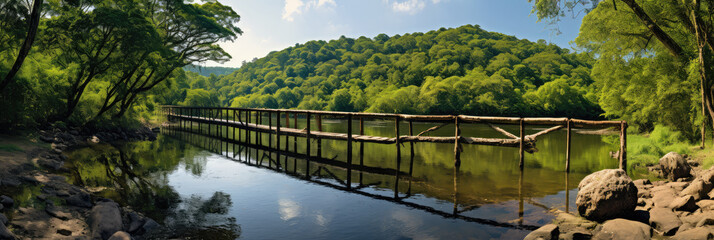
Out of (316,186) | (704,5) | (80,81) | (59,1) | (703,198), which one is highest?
(59,1)

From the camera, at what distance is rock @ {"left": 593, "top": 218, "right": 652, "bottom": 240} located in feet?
19.9

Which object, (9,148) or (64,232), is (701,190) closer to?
(64,232)

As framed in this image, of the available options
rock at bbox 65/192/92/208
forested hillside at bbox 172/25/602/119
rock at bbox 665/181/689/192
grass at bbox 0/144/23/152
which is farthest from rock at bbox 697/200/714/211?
forested hillside at bbox 172/25/602/119

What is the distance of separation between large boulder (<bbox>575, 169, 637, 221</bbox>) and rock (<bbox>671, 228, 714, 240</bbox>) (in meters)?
0.89

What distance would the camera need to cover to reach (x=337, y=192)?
10.7 metres

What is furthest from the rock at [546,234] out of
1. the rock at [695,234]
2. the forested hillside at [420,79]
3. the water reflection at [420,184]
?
the forested hillside at [420,79]

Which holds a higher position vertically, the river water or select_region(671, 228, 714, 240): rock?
select_region(671, 228, 714, 240): rock

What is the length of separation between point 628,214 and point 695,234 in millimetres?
1149

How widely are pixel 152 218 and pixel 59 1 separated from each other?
15.7 m

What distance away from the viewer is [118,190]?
10000mm

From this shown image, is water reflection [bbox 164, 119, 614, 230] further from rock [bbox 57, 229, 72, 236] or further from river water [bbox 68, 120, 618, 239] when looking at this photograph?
rock [bbox 57, 229, 72, 236]

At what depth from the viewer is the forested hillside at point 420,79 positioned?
68625 mm

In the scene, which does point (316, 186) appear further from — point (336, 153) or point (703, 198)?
point (703, 198)

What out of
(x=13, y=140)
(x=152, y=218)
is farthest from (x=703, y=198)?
(x=13, y=140)
